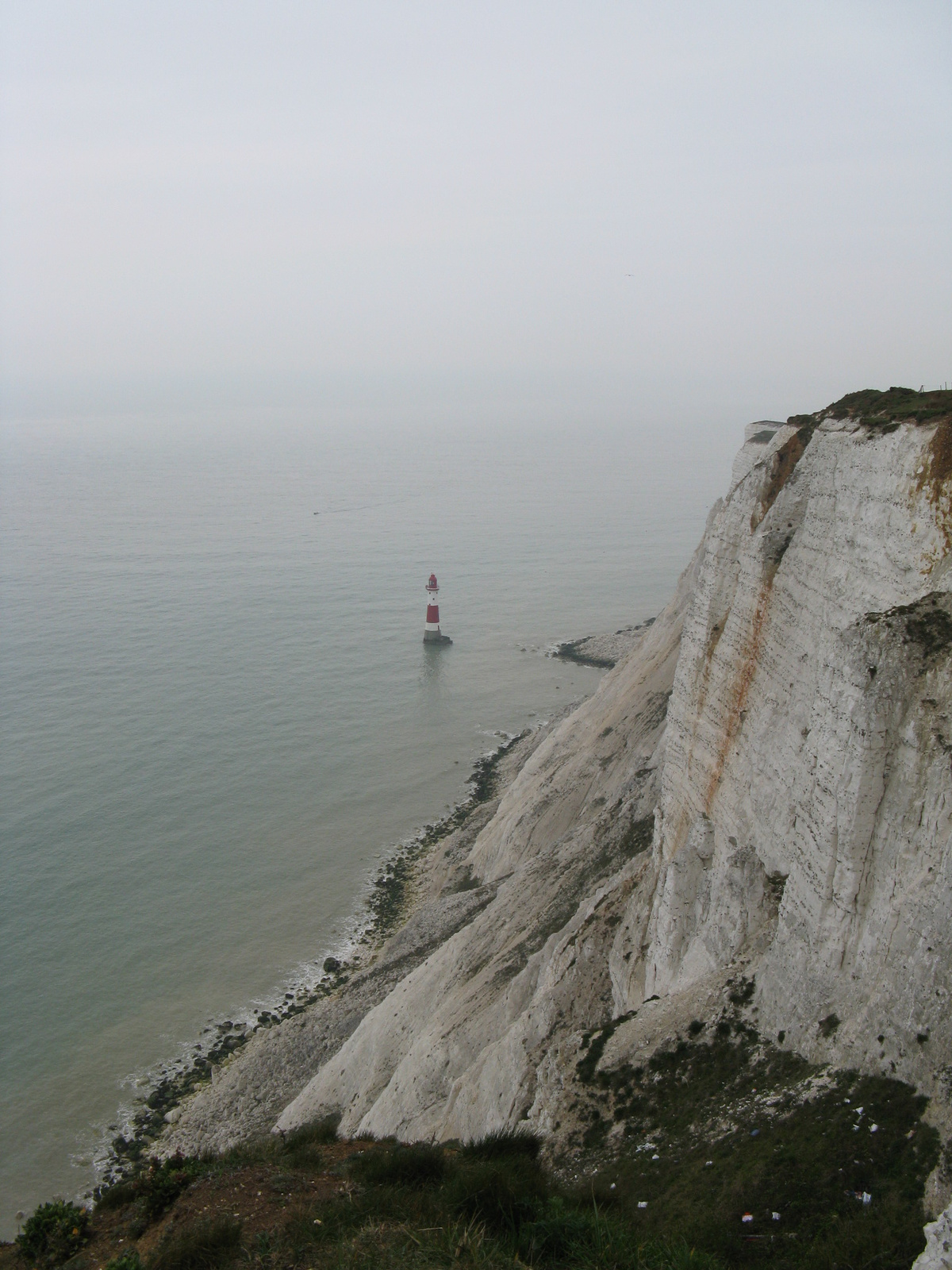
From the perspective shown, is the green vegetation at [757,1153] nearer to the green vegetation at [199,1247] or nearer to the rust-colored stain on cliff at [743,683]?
the green vegetation at [199,1247]

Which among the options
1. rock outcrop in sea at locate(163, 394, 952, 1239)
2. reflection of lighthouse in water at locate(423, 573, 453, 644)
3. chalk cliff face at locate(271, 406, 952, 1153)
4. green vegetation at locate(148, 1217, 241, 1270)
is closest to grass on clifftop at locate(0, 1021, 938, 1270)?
green vegetation at locate(148, 1217, 241, 1270)

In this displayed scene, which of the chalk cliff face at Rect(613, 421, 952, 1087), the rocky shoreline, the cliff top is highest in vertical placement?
the cliff top

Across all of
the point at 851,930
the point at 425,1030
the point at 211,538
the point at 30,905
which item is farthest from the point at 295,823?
the point at 211,538

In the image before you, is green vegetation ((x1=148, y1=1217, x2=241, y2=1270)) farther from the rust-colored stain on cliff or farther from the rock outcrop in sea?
the rust-colored stain on cliff

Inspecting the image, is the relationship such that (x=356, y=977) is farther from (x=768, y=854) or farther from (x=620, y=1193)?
(x=620, y=1193)

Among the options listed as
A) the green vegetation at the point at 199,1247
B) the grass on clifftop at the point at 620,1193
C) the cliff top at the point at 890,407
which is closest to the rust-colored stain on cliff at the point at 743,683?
the cliff top at the point at 890,407

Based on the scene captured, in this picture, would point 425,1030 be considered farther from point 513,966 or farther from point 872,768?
point 872,768

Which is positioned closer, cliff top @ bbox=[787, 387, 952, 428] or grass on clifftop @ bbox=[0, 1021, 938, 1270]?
grass on clifftop @ bbox=[0, 1021, 938, 1270]
